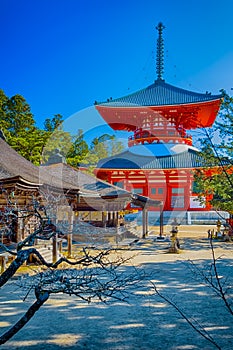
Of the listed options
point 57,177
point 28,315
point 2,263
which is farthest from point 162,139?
point 28,315

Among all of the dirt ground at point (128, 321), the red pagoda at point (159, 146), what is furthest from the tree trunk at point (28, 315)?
the red pagoda at point (159, 146)

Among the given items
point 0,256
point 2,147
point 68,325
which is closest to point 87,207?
point 2,147

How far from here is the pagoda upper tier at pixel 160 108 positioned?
1153 inches

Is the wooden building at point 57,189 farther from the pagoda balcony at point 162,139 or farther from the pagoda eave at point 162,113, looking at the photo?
the pagoda eave at point 162,113

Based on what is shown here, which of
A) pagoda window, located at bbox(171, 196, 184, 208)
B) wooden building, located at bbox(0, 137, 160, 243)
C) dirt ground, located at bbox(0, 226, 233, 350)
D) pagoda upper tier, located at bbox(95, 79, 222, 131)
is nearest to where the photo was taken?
dirt ground, located at bbox(0, 226, 233, 350)

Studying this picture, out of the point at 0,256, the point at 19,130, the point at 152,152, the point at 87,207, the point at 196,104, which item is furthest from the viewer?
the point at 152,152

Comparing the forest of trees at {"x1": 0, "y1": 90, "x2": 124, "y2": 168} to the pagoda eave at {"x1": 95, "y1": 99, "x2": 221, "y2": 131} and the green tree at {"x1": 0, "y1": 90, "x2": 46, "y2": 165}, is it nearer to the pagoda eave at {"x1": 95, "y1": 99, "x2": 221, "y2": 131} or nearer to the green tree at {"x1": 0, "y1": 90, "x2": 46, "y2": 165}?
the green tree at {"x1": 0, "y1": 90, "x2": 46, "y2": 165}

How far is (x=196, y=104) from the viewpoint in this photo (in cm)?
2855

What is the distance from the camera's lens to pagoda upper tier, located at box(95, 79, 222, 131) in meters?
29.3

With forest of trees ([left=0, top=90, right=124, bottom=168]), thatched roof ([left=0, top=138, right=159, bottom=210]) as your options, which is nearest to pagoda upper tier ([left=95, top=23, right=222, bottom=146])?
forest of trees ([left=0, top=90, right=124, bottom=168])

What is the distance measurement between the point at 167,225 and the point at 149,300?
1950 cm

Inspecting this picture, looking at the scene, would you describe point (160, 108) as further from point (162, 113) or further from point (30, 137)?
point (30, 137)

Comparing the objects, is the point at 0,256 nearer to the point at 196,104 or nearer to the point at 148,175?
the point at 148,175

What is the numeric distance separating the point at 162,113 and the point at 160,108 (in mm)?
791
